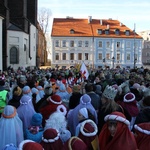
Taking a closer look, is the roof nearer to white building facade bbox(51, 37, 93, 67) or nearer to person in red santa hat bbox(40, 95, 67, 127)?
white building facade bbox(51, 37, 93, 67)

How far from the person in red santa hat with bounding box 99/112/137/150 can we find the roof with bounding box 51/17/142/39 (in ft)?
201

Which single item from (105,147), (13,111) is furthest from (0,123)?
(105,147)

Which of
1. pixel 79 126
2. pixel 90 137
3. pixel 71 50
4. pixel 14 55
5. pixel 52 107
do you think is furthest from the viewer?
pixel 71 50

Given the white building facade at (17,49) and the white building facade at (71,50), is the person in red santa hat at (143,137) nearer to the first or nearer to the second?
the white building facade at (17,49)

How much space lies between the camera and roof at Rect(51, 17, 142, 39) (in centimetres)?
6594

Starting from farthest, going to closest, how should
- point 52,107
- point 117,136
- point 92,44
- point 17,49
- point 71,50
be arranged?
1. point 92,44
2. point 71,50
3. point 17,49
4. point 52,107
5. point 117,136

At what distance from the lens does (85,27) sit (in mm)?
68625

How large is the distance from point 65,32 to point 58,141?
62.5m

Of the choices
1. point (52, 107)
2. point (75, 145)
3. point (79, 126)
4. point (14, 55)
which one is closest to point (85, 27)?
point (14, 55)

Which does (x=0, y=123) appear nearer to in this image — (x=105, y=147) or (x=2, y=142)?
(x=2, y=142)

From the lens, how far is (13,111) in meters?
5.15

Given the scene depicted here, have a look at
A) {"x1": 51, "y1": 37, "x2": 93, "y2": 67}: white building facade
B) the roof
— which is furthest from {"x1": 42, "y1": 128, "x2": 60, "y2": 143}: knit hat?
{"x1": 51, "y1": 37, "x2": 93, "y2": 67}: white building facade

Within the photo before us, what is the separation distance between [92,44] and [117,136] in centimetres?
6386

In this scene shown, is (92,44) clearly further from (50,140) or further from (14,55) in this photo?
→ (50,140)
